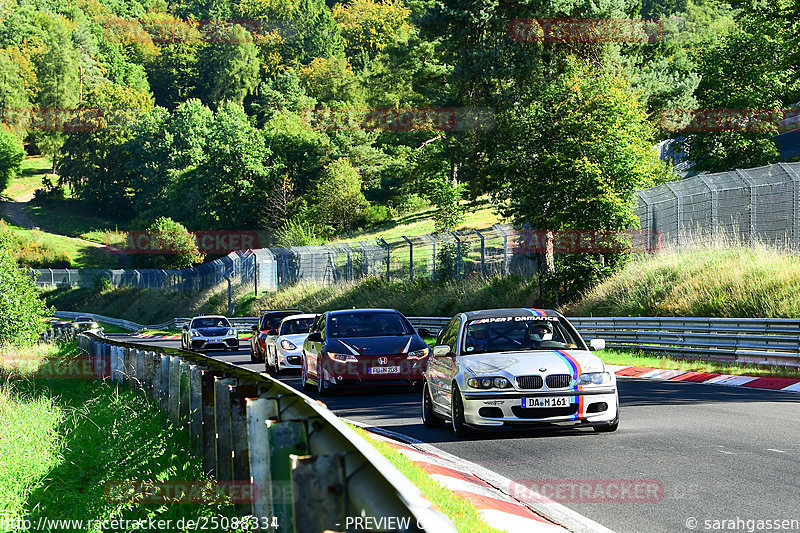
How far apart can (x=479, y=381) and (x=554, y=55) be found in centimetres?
3062

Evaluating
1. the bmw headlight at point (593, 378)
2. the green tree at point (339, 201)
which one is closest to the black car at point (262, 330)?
the bmw headlight at point (593, 378)

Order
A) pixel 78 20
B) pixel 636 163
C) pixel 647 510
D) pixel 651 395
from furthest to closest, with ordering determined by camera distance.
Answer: pixel 78 20 < pixel 636 163 < pixel 651 395 < pixel 647 510

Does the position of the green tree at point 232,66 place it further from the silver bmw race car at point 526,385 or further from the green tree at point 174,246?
the silver bmw race car at point 526,385

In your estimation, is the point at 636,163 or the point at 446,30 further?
the point at 446,30

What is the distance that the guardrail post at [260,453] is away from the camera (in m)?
5.10

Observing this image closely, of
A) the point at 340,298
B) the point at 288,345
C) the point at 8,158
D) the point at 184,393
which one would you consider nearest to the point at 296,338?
the point at 288,345

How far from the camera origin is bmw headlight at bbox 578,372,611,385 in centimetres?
1084

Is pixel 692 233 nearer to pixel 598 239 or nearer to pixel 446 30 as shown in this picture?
pixel 598 239

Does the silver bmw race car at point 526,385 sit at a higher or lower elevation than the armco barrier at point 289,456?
lower

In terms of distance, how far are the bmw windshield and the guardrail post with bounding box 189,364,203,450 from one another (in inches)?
155

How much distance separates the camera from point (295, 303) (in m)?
53.4

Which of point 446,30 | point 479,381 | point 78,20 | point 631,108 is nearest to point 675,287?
point 631,108

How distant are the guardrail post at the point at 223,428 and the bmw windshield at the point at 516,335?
5023mm

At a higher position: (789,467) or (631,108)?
(631,108)
